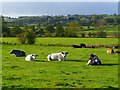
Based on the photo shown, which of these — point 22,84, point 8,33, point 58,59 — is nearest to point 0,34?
point 8,33

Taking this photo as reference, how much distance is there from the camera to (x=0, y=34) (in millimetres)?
56125

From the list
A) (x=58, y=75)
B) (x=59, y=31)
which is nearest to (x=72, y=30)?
(x=59, y=31)

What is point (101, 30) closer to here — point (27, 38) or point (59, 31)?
point (59, 31)

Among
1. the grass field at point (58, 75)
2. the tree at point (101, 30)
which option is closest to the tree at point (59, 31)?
the tree at point (101, 30)

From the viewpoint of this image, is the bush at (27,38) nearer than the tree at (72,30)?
Yes

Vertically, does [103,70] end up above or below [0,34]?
below

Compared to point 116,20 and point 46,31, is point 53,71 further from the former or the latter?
point 116,20

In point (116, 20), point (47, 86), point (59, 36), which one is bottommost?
point (47, 86)

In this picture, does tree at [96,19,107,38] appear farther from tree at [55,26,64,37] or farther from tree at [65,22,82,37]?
tree at [55,26,64,37]

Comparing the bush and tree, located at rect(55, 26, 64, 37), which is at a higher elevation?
tree, located at rect(55, 26, 64, 37)

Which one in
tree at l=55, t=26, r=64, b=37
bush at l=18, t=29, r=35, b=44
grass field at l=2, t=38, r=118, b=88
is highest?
tree at l=55, t=26, r=64, b=37

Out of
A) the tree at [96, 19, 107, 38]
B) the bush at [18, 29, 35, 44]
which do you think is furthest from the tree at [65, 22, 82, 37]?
the bush at [18, 29, 35, 44]

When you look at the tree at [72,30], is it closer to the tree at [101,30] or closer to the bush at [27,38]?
the tree at [101,30]

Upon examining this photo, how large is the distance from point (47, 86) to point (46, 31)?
185 feet
